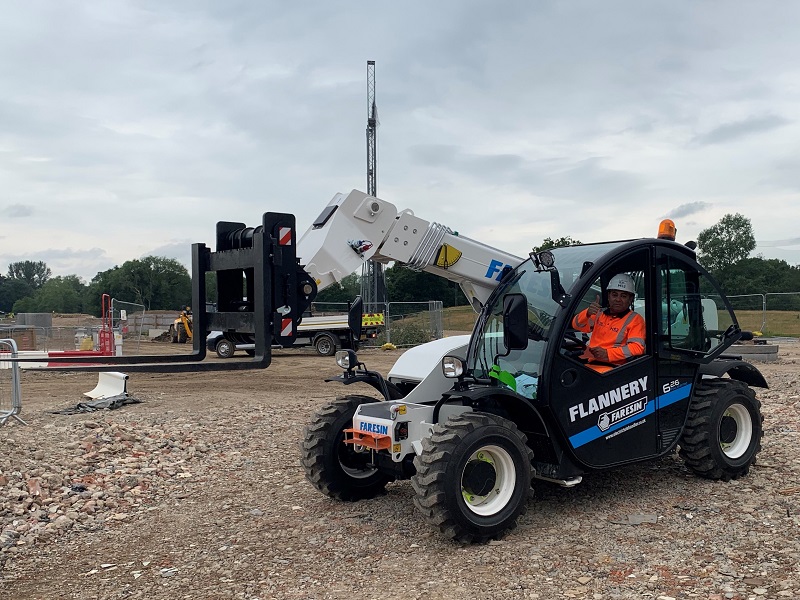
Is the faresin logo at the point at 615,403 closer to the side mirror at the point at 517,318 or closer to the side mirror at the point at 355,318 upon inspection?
the side mirror at the point at 517,318

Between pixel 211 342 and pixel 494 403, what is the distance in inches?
640

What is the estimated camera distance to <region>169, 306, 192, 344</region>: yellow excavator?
93.4 ft

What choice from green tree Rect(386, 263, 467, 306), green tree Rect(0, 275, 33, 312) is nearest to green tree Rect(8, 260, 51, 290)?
green tree Rect(0, 275, 33, 312)

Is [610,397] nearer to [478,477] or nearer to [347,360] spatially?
[478,477]

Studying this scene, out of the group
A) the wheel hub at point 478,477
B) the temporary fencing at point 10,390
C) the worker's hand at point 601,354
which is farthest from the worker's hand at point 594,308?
the temporary fencing at point 10,390

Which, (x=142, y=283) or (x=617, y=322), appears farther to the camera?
(x=142, y=283)

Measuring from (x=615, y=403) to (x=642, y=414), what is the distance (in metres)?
0.34

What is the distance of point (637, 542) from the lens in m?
4.93

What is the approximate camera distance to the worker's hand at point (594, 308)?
5.86m

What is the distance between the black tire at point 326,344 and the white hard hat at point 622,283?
743 inches

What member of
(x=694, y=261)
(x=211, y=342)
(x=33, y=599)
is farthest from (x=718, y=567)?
(x=211, y=342)

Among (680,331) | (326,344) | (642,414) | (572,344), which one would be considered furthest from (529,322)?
(326,344)

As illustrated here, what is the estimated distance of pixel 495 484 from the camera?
516cm

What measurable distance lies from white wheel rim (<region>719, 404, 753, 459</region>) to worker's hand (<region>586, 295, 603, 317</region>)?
5.22 feet
